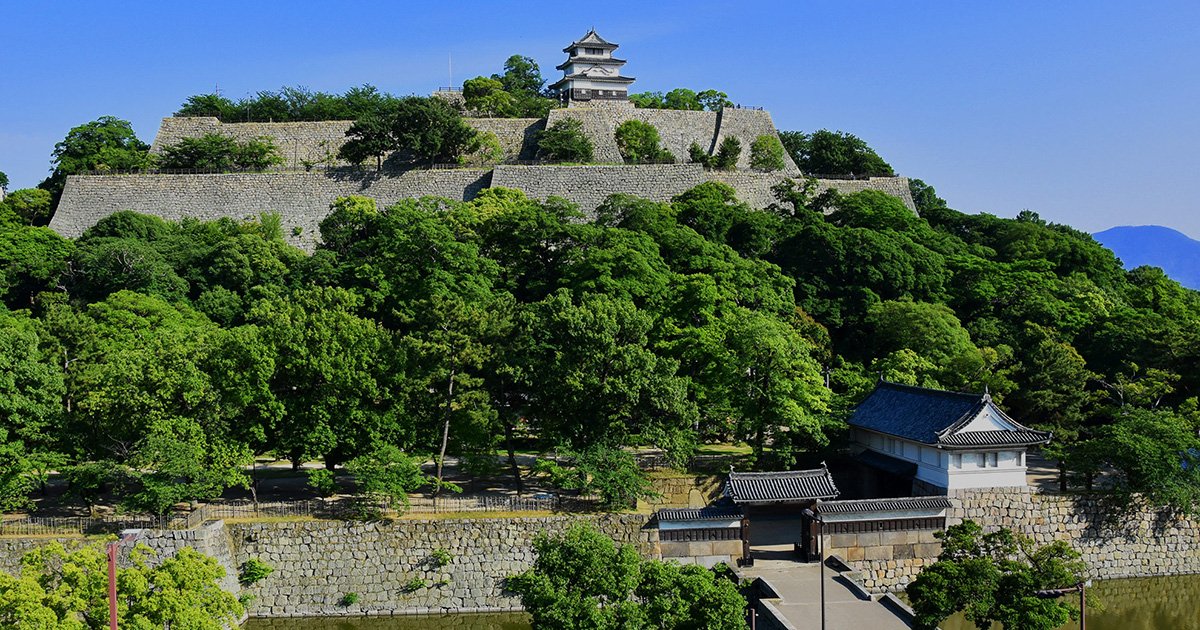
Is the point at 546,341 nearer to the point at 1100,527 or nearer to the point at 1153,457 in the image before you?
the point at 1100,527

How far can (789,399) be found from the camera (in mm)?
20656

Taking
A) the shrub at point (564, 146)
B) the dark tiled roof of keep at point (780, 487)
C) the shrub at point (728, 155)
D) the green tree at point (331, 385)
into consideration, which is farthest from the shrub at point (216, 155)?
the dark tiled roof of keep at point (780, 487)

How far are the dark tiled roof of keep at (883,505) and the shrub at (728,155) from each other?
25.1m

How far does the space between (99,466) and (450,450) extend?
6297 mm

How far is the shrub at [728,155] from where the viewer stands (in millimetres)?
42062

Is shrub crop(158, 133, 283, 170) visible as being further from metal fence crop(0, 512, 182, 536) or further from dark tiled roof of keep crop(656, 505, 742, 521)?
dark tiled roof of keep crop(656, 505, 742, 521)

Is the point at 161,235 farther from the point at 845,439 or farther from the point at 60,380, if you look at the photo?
the point at 845,439

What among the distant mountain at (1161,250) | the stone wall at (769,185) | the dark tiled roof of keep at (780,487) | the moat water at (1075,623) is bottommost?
the moat water at (1075,623)

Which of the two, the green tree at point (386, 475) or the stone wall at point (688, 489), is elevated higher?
the green tree at point (386, 475)

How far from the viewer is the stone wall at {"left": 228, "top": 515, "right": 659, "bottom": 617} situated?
1734 centimetres

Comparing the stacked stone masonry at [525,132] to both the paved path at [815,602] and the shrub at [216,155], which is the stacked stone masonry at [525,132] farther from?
the paved path at [815,602]

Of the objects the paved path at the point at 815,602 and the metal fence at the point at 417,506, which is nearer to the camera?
the paved path at the point at 815,602

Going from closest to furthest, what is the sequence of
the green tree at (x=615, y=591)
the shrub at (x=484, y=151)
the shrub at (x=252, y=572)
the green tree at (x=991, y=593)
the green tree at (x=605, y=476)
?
the green tree at (x=615, y=591)
the green tree at (x=991, y=593)
the shrub at (x=252, y=572)
the green tree at (x=605, y=476)
the shrub at (x=484, y=151)

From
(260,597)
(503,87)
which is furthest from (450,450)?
(503,87)
